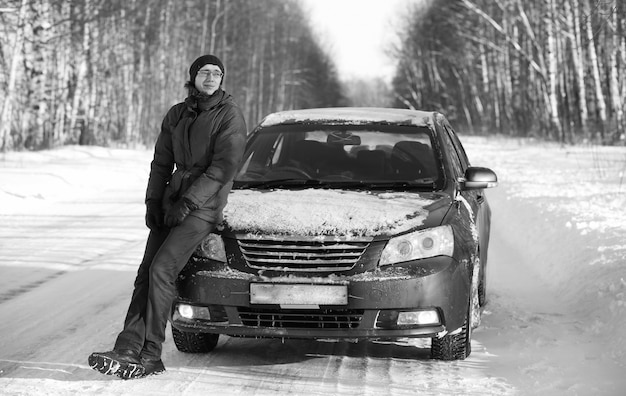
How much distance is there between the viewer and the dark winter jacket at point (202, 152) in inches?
178

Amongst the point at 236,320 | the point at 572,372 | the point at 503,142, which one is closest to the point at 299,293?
the point at 236,320

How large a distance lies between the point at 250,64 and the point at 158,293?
54.6 m

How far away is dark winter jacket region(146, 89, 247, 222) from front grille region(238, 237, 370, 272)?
0.37 m

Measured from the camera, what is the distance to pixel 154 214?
460 cm

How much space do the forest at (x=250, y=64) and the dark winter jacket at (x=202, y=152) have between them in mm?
5376

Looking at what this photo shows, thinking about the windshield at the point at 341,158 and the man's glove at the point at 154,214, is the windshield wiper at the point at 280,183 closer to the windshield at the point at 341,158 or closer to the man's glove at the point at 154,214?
the windshield at the point at 341,158

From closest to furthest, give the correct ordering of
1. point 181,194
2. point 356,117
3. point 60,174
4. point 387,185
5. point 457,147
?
1. point 181,194
2. point 387,185
3. point 356,117
4. point 457,147
5. point 60,174

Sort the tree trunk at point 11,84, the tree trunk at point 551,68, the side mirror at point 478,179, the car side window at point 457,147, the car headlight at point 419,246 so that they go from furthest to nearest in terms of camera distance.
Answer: the tree trunk at point 551,68 < the tree trunk at point 11,84 < the car side window at point 457,147 < the side mirror at point 478,179 < the car headlight at point 419,246

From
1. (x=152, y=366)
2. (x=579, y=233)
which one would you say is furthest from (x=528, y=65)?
(x=152, y=366)

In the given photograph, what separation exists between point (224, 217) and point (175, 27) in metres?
37.7

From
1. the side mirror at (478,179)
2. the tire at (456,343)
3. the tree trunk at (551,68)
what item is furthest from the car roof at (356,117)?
the tree trunk at (551,68)

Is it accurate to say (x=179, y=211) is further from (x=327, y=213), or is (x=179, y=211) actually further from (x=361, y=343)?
(x=361, y=343)

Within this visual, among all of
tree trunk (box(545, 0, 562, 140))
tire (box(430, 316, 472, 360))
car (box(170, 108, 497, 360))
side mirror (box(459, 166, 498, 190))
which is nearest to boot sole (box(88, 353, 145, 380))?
car (box(170, 108, 497, 360))

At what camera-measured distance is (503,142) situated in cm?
3378
